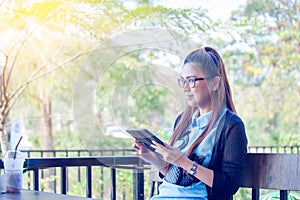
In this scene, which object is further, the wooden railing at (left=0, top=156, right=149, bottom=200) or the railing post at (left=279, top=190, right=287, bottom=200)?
the wooden railing at (left=0, top=156, right=149, bottom=200)

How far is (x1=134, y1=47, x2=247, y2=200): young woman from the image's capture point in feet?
4.58

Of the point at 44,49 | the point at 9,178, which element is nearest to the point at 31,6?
the point at 44,49

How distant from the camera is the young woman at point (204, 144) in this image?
1396 mm

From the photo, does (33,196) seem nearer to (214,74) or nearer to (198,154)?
(198,154)

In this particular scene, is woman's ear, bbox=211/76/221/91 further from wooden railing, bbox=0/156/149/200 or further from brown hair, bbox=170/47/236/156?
wooden railing, bbox=0/156/149/200

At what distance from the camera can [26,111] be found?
5961 mm

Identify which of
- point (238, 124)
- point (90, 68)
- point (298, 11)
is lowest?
point (238, 124)

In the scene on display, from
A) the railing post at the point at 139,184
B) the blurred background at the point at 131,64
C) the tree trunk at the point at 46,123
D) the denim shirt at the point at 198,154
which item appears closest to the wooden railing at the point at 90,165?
the railing post at the point at 139,184

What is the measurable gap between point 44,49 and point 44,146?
1606mm

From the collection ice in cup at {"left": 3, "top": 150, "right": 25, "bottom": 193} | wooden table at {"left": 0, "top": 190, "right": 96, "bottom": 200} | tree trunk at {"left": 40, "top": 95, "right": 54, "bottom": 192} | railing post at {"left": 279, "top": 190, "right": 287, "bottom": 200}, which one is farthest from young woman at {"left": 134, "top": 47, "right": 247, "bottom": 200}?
tree trunk at {"left": 40, "top": 95, "right": 54, "bottom": 192}

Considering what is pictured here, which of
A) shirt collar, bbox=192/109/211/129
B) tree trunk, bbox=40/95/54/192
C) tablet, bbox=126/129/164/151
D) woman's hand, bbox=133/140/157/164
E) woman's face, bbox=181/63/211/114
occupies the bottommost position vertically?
tree trunk, bbox=40/95/54/192

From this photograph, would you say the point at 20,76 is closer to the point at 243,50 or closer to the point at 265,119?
the point at 243,50

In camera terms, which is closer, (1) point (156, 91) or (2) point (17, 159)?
(2) point (17, 159)

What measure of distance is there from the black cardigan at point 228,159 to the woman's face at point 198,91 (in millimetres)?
121
